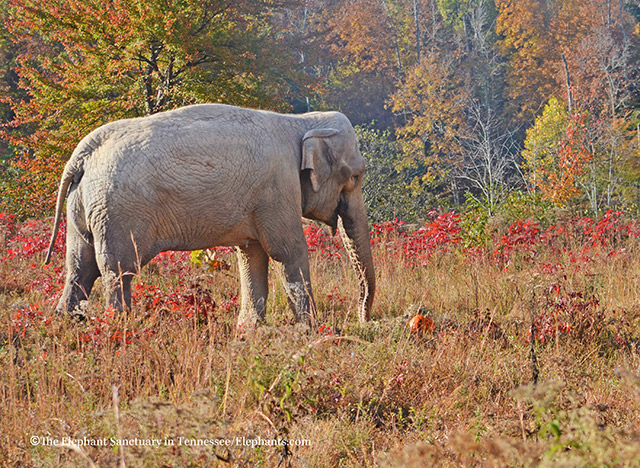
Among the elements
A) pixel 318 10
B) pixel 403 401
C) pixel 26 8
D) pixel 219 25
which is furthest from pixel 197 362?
pixel 318 10

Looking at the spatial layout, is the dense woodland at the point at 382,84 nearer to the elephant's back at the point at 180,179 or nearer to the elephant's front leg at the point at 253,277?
the elephant's front leg at the point at 253,277

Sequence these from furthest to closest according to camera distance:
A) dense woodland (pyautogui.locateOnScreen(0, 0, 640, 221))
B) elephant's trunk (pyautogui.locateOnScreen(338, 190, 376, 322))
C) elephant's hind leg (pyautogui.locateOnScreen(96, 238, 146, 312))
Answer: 1. dense woodland (pyautogui.locateOnScreen(0, 0, 640, 221))
2. elephant's trunk (pyautogui.locateOnScreen(338, 190, 376, 322))
3. elephant's hind leg (pyautogui.locateOnScreen(96, 238, 146, 312))

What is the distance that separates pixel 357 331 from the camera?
196 inches

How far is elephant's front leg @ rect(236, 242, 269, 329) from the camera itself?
532 centimetres

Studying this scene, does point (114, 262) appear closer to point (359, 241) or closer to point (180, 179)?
point (180, 179)

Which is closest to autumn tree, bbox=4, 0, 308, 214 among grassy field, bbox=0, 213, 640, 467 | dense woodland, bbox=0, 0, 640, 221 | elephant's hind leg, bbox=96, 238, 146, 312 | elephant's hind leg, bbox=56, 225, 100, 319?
Result: dense woodland, bbox=0, 0, 640, 221

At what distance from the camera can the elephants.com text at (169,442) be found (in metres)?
2.06

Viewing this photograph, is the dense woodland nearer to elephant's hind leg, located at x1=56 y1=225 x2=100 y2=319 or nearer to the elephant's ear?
the elephant's ear

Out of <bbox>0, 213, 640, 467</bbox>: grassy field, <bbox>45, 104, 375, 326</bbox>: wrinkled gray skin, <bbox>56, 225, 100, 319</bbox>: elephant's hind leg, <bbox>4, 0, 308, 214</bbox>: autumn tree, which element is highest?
<bbox>4, 0, 308, 214</bbox>: autumn tree

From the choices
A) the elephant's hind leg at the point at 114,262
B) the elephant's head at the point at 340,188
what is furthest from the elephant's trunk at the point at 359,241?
the elephant's hind leg at the point at 114,262

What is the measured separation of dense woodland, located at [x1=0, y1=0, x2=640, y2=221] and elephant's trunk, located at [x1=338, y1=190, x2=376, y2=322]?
4012mm

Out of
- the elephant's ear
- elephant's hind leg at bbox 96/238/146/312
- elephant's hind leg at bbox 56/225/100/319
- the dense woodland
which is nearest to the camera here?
elephant's hind leg at bbox 96/238/146/312

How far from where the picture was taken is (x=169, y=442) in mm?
2170

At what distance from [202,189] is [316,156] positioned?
1036mm
